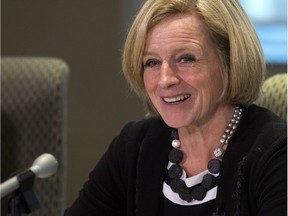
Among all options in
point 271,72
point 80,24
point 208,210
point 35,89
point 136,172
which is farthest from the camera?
point 80,24

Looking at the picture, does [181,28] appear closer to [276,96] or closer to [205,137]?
[205,137]

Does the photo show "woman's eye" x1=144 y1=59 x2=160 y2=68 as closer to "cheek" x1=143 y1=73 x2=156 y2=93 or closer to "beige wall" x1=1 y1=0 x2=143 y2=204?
"cheek" x1=143 y1=73 x2=156 y2=93

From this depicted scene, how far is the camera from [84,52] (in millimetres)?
3029

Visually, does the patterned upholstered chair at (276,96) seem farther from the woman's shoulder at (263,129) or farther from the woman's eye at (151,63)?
the woman's eye at (151,63)

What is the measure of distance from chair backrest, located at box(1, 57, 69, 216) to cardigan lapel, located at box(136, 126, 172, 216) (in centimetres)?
48

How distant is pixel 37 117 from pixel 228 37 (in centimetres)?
Answer: 83

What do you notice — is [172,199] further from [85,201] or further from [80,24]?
[80,24]

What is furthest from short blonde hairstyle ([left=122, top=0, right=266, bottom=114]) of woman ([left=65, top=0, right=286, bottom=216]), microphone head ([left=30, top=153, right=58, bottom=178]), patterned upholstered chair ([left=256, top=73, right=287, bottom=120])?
microphone head ([left=30, top=153, right=58, bottom=178])

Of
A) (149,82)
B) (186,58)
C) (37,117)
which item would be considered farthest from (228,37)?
(37,117)

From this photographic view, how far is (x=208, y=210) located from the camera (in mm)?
1503

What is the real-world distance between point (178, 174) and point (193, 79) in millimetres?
253

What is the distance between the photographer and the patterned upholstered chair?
1.76 m

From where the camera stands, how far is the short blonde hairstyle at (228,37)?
1.52m

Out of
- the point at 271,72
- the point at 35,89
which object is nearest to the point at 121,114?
the point at 271,72
